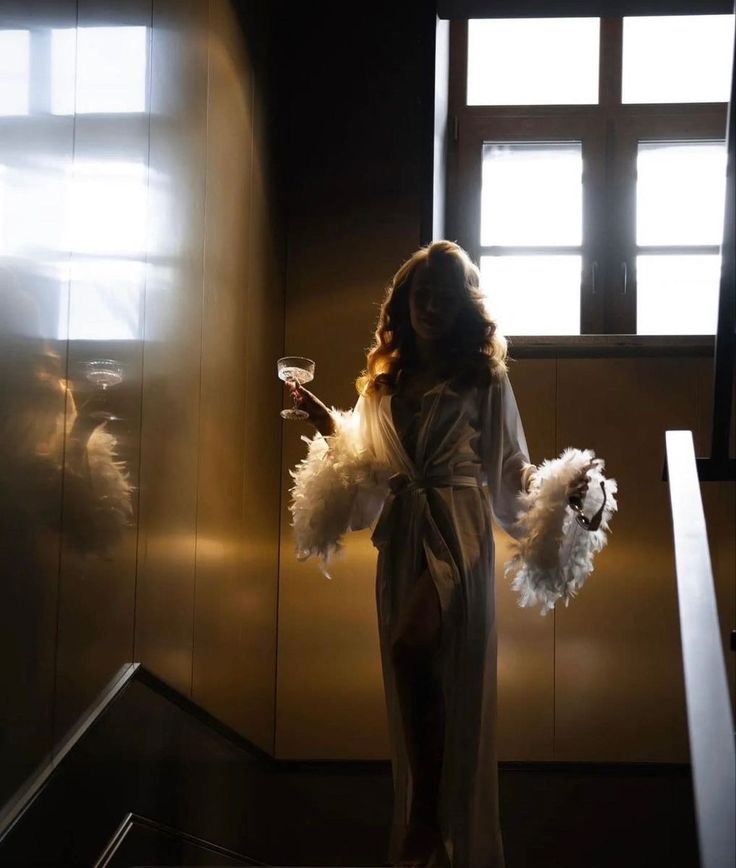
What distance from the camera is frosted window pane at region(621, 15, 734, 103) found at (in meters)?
6.41

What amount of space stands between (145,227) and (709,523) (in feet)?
9.61

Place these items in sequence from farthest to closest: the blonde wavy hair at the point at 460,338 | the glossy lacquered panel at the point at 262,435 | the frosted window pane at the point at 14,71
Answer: the glossy lacquered panel at the point at 262,435
the blonde wavy hair at the point at 460,338
the frosted window pane at the point at 14,71

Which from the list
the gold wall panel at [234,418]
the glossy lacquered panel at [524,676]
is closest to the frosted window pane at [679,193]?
the glossy lacquered panel at [524,676]

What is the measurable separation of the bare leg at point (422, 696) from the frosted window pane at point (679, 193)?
321cm

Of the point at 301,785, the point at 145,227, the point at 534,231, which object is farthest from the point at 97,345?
the point at 534,231

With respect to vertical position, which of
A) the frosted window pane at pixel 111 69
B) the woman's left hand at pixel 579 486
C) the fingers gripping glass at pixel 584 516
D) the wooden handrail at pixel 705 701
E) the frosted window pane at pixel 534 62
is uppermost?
the frosted window pane at pixel 534 62

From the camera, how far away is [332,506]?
392cm

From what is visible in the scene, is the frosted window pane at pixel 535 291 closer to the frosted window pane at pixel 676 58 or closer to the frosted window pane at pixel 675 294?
the frosted window pane at pixel 675 294

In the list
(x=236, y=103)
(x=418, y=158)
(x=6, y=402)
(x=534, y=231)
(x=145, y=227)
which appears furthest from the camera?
(x=534, y=231)

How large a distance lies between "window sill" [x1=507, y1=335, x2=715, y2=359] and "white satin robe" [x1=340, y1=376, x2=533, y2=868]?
1937 mm

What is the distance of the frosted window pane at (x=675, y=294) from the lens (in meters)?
6.21

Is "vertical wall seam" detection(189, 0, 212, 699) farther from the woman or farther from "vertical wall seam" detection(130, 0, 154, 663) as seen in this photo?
"vertical wall seam" detection(130, 0, 154, 663)

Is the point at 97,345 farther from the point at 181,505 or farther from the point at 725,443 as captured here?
the point at 725,443


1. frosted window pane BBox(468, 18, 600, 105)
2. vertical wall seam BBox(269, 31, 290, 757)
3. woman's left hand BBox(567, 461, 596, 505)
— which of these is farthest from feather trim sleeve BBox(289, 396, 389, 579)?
frosted window pane BBox(468, 18, 600, 105)
